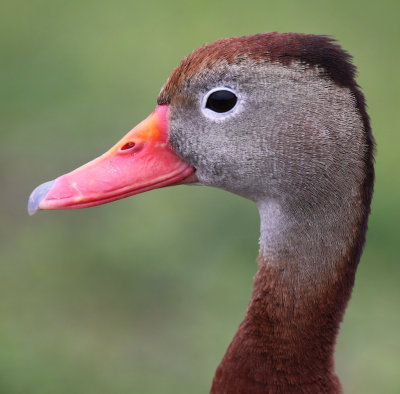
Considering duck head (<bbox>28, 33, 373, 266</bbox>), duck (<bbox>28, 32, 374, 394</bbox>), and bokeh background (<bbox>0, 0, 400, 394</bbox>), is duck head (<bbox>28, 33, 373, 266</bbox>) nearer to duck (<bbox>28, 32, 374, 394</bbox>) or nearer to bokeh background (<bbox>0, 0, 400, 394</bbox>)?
duck (<bbox>28, 32, 374, 394</bbox>)

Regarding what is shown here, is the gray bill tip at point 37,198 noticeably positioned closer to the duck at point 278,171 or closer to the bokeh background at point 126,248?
the duck at point 278,171

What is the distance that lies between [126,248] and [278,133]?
7.73 feet

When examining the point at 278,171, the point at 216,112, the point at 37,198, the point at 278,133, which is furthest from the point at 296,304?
the point at 37,198

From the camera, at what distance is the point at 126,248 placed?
4.18m

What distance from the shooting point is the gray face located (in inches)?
75.5

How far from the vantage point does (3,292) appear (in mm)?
3896

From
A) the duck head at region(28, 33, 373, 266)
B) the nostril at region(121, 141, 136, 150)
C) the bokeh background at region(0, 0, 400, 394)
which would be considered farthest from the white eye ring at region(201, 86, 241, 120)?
the bokeh background at region(0, 0, 400, 394)

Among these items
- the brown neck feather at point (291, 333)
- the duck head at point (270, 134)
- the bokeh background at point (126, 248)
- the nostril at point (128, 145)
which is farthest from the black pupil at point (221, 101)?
the bokeh background at point (126, 248)

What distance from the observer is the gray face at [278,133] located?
6.29ft

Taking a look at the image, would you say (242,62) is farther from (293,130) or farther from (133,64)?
(133,64)

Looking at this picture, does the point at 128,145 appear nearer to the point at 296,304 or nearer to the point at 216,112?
the point at 216,112

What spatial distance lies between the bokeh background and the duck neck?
154 cm

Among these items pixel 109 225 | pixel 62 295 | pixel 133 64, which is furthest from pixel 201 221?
pixel 133 64

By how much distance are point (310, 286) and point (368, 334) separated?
199 centimetres
